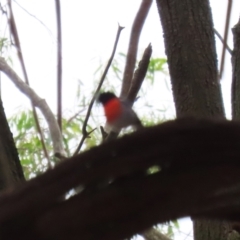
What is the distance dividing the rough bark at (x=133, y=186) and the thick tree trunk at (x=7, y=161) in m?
0.17

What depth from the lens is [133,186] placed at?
20cm

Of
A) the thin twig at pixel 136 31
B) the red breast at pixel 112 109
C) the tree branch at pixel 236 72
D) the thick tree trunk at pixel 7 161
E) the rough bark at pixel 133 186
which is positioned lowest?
the rough bark at pixel 133 186

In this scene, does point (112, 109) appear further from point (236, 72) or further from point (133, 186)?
point (133, 186)

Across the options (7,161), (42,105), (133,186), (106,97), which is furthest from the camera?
(106,97)

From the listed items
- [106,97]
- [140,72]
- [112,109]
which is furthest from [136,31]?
[106,97]

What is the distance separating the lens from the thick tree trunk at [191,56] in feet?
2.28

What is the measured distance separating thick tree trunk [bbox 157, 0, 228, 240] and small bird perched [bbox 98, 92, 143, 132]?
0.98 feet

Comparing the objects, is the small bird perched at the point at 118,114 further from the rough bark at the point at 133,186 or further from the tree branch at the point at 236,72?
the rough bark at the point at 133,186

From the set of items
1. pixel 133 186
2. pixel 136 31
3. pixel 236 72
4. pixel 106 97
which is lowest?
pixel 133 186

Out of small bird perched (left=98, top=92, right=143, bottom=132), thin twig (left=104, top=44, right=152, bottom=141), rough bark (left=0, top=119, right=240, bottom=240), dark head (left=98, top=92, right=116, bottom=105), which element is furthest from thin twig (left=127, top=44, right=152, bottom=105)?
dark head (left=98, top=92, right=116, bottom=105)

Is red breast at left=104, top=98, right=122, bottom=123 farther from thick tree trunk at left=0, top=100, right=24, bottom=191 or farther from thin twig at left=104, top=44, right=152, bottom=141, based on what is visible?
thick tree trunk at left=0, top=100, right=24, bottom=191

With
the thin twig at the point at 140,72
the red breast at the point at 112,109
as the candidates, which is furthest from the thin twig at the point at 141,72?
the red breast at the point at 112,109

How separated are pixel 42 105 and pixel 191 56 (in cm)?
28

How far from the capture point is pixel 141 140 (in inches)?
8.0
